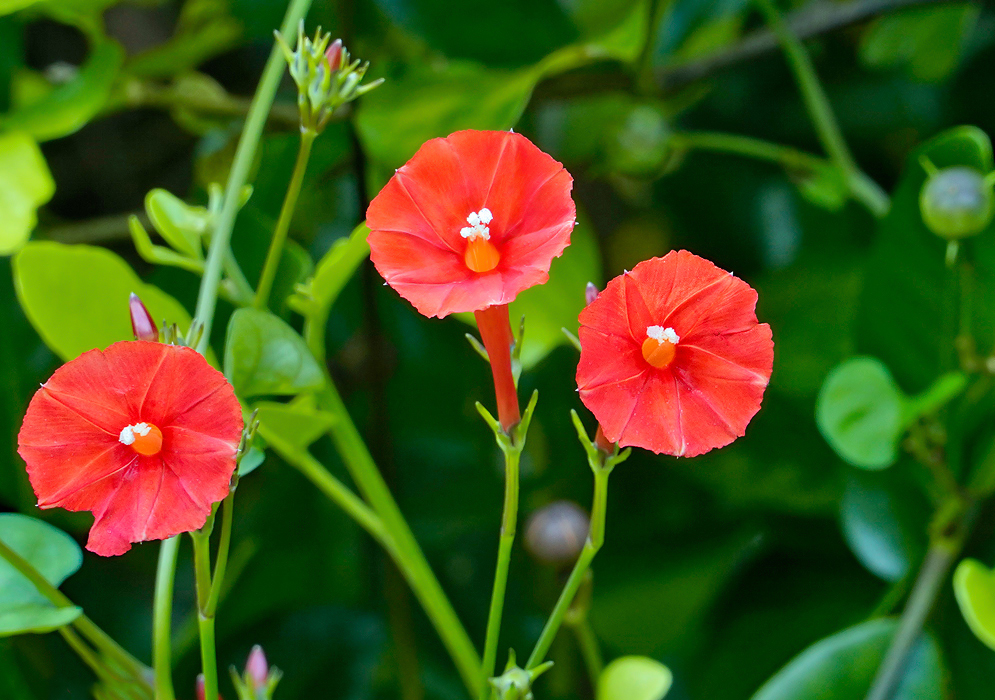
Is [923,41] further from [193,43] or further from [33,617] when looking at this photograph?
[33,617]

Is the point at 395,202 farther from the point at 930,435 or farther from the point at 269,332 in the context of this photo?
the point at 930,435

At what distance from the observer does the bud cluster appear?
291 millimetres

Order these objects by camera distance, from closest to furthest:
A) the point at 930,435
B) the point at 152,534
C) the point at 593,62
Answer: the point at 152,534 → the point at 930,435 → the point at 593,62

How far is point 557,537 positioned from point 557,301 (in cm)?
14

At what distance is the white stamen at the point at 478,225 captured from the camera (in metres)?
0.28

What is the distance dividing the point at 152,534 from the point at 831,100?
682 mm

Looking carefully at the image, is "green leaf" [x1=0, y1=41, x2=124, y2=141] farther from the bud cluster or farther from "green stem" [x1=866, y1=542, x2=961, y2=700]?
"green stem" [x1=866, y1=542, x2=961, y2=700]

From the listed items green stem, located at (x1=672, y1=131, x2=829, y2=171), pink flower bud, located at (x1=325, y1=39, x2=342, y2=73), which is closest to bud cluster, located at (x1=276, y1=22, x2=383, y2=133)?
pink flower bud, located at (x1=325, y1=39, x2=342, y2=73)

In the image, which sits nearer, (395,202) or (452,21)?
(395,202)

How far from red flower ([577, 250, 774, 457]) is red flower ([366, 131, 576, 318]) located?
31mm

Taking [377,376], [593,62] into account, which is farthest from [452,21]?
[377,376]

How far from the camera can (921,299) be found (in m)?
0.49

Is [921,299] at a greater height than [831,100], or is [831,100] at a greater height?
[831,100]

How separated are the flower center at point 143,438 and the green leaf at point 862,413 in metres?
0.32
